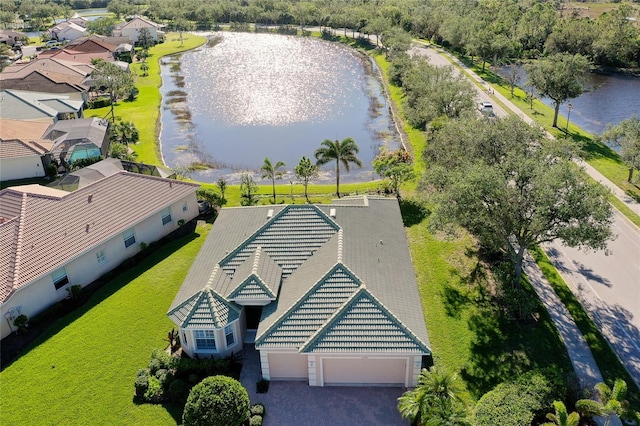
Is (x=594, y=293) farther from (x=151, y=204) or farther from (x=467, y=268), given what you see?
(x=151, y=204)

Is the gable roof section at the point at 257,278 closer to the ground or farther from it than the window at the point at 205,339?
farther from it

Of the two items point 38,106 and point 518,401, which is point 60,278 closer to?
point 518,401

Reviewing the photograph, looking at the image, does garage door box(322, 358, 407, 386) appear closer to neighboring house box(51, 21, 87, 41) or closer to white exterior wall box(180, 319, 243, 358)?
white exterior wall box(180, 319, 243, 358)

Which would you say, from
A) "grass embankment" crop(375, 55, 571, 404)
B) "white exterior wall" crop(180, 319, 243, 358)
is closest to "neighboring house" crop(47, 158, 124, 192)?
"white exterior wall" crop(180, 319, 243, 358)

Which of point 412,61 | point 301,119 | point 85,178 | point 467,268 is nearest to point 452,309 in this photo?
point 467,268

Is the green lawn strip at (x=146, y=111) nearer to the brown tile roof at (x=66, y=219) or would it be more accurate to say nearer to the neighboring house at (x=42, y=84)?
the neighboring house at (x=42, y=84)

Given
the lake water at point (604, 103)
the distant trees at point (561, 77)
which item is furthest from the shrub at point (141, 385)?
the lake water at point (604, 103)
